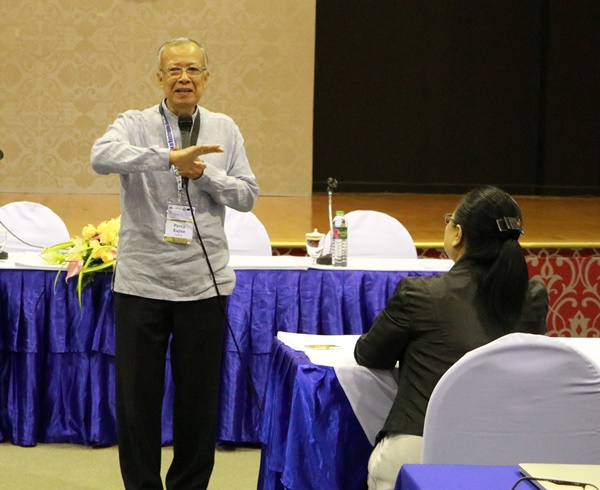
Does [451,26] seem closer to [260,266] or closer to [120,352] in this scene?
[260,266]

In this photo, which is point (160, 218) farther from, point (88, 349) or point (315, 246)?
point (315, 246)

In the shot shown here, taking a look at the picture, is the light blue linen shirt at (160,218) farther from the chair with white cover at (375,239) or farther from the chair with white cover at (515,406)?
the chair with white cover at (375,239)

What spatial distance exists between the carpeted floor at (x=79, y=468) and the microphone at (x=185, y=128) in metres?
1.23

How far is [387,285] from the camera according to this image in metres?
4.13

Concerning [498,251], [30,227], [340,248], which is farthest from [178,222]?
[30,227]

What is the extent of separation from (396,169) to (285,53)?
69.0 inches

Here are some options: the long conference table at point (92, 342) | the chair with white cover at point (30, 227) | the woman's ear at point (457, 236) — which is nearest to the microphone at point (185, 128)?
the woman's ear at point (457, 236)

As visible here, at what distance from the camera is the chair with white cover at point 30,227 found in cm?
459

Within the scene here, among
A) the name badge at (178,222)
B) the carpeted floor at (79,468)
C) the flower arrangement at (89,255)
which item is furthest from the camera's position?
the flower arrangement at (89,255)

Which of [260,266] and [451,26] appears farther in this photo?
[451,26]

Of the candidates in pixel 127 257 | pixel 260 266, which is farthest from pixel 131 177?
pixel 260 266

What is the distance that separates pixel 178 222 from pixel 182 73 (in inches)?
16.4

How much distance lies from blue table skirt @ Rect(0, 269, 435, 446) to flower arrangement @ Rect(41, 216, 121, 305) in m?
0.06

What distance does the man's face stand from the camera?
9.56ft
